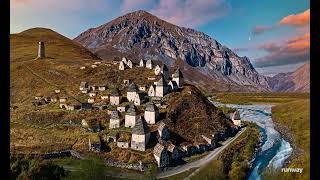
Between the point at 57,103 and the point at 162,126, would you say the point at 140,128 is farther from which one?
the point at 57,103

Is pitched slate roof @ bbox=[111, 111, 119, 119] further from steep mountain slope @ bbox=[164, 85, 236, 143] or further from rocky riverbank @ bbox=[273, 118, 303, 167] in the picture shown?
rocky riverbank @ bbox=[273, 118, 303, 167]

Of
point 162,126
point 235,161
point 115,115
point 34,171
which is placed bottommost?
point 235,161

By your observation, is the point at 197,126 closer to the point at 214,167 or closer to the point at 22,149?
the point at 214,167

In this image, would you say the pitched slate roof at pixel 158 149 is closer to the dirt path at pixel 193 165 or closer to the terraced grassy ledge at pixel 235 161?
the dirt path at pixel 193 165

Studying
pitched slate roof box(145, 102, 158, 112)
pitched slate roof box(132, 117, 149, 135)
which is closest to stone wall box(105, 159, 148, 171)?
pitched slate roof box(132, 117, 149, 135)

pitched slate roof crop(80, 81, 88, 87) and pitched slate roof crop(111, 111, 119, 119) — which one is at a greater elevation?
pitched slate roof crop(80, 81, 88, 87)

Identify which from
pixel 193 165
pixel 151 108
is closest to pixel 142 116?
pixel 151 108
